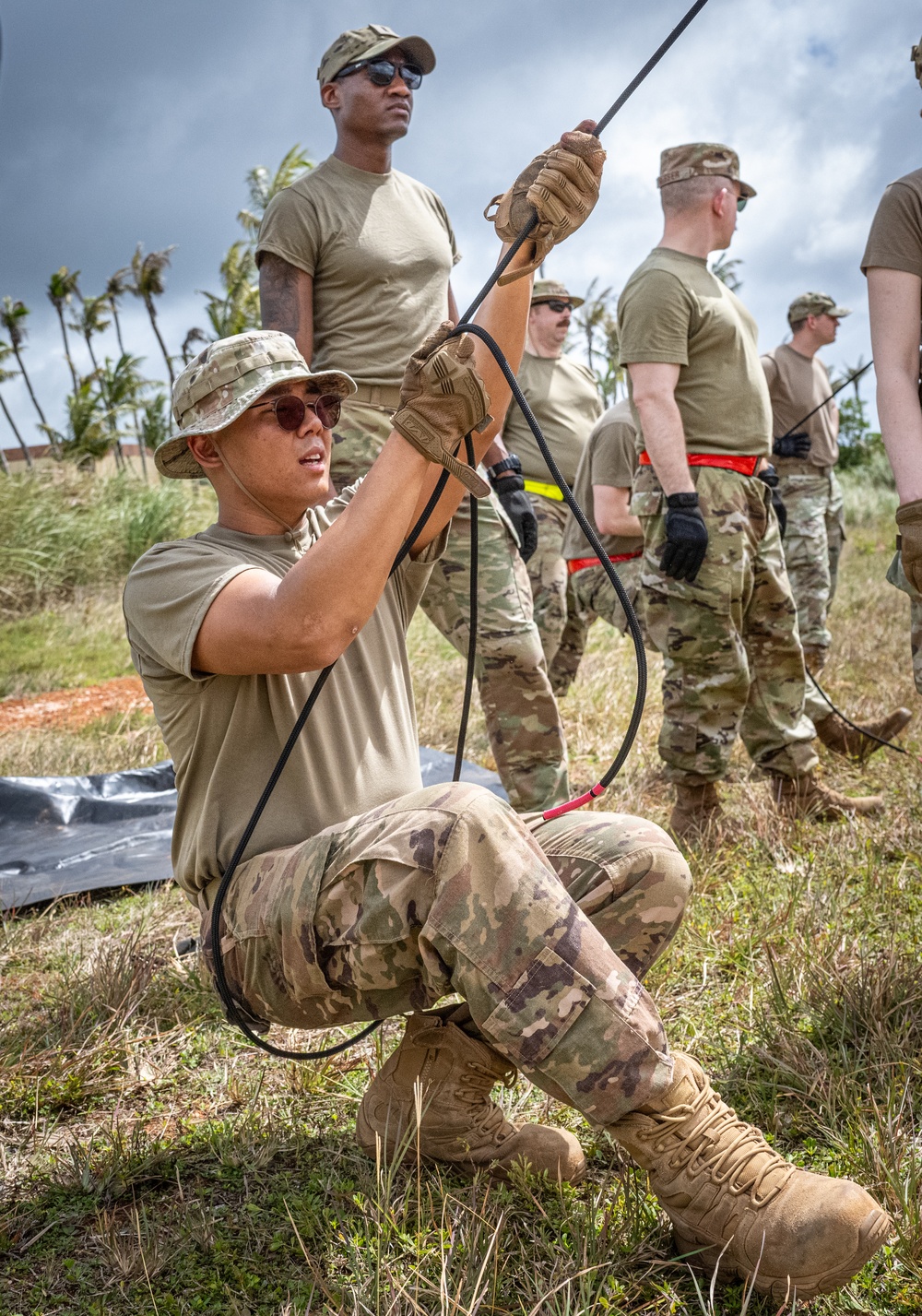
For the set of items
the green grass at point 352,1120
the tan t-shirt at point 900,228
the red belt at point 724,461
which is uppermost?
the tan t-shirt at point 900,228

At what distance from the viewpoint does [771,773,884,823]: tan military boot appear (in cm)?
393

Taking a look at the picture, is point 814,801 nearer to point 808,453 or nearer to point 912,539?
point 912,539

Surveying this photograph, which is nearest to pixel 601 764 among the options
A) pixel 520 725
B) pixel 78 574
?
pixel 520 725

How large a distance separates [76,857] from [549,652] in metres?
2.52

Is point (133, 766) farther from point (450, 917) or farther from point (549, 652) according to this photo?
point (450, 917)

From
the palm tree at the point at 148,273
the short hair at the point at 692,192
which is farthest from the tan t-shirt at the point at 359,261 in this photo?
the palm tree at the point at 148,273

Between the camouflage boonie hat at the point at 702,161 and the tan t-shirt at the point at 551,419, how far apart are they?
6.83 feet

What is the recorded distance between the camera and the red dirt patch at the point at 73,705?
6.89m

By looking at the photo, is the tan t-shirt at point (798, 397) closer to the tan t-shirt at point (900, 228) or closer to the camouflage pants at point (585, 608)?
the camouflage pants at point (585, 608)

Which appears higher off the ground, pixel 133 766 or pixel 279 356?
pixel 279 356

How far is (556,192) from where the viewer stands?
196cm

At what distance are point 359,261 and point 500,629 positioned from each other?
1.20 m

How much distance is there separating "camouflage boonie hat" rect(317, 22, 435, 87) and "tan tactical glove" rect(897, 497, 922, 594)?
2.24 metres

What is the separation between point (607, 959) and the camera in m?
1.66
